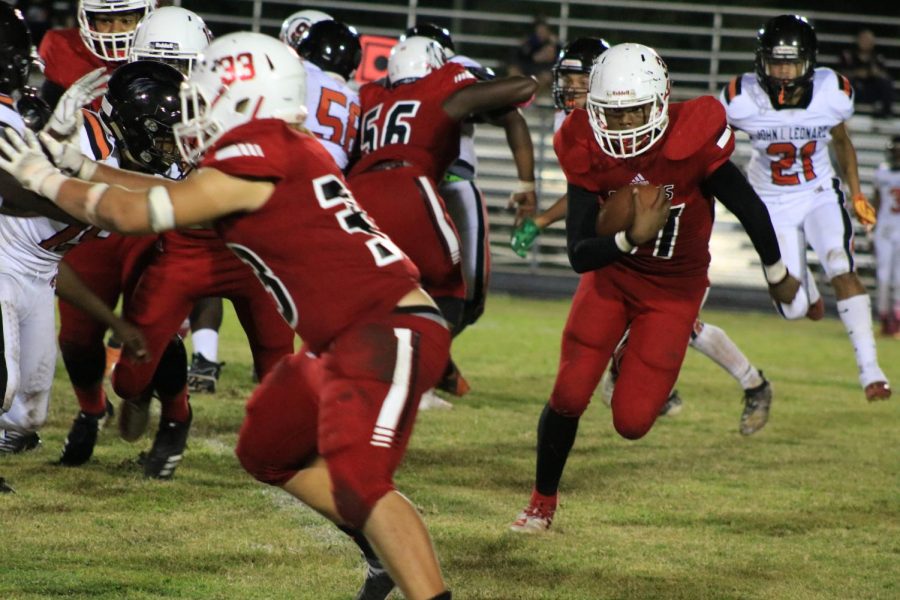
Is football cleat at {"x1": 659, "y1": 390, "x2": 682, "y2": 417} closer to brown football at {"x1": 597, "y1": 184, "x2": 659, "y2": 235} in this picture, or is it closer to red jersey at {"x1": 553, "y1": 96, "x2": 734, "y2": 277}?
red jersey at {"x1": 553, "y1": 96, "x2": 734, "y2": 277}

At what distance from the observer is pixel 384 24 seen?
1664cm

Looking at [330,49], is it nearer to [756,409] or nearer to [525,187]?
[525,187]

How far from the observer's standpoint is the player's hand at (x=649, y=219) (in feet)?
13.9

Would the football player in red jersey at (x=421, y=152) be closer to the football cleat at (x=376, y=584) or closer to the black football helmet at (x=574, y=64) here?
the black football helmet at (x=574, y=64)

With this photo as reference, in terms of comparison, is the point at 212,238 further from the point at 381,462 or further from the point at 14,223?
the point at 381,462

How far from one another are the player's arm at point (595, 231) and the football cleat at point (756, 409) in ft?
7.52

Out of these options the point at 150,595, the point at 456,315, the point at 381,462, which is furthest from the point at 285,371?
the point at 456,315

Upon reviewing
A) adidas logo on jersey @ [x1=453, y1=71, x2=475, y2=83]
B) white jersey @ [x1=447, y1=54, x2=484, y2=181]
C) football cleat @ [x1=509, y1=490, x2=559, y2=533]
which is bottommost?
football cleat @ [x1=509, y1=490, x2=559, y2=533]

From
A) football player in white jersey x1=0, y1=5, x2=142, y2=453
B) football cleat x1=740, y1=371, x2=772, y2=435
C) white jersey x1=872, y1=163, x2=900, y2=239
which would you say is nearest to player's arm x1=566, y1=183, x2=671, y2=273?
football player in white jersey x1=0, y1=5, x2=142, y2=453

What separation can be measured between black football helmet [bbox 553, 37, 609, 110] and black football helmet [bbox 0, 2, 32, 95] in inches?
102

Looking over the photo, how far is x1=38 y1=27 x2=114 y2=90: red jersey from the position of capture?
5.95 metres

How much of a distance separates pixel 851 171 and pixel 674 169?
2.96 metres

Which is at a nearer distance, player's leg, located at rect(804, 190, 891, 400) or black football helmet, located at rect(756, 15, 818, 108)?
black football helmet, located at rect(756, 15, 818, 108)

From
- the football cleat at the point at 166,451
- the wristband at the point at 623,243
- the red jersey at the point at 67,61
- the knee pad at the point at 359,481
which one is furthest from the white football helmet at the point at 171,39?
the knee pad at the point at 359,481
